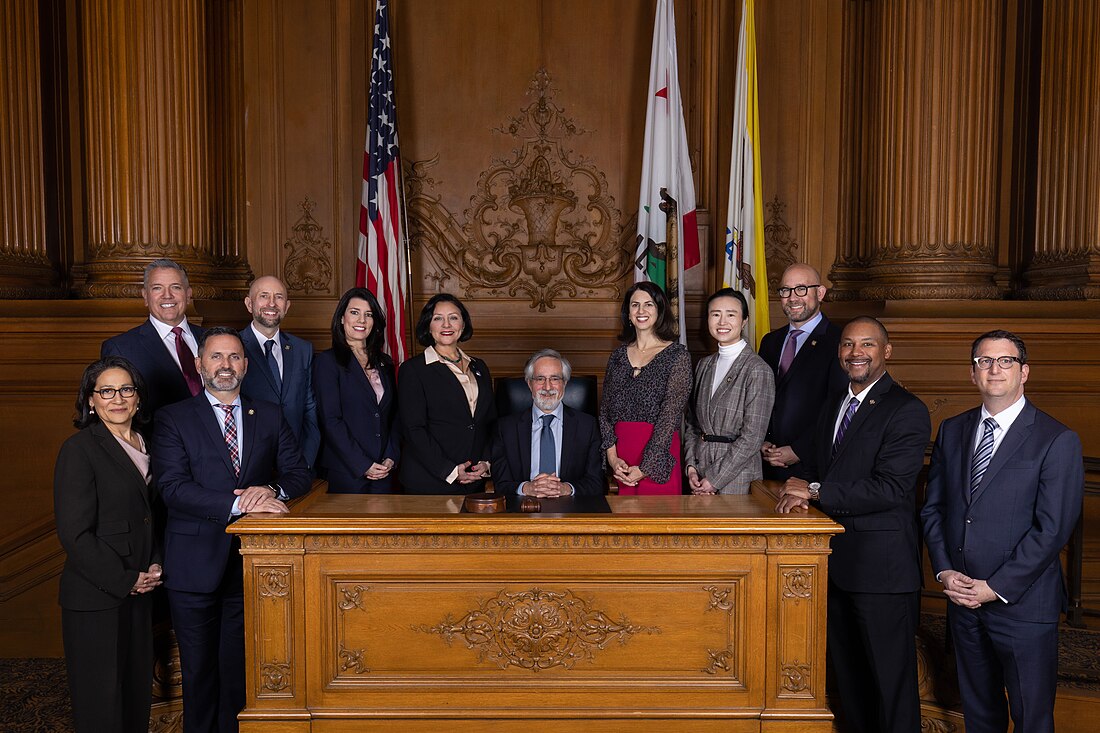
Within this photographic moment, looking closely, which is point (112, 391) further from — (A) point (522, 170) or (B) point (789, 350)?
(A) point (522, 170)

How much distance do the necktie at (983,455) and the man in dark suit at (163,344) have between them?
2999 mm

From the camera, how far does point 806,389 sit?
4.00 m

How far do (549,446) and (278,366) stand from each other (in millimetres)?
1222

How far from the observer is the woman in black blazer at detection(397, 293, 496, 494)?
3932 mm

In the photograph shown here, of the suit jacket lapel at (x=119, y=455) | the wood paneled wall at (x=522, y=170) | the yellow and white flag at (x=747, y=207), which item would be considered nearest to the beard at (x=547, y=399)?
the suit jacket lapel at (x=119, y=455)

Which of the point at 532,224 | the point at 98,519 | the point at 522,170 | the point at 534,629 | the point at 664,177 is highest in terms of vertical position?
the point at 522,170

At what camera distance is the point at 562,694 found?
2.96 metres

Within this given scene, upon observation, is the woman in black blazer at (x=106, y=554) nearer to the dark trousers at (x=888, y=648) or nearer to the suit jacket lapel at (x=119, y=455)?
the suit jacket lapel at (x=119, y=455)

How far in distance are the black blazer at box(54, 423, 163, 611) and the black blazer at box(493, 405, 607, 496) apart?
4.52 ft

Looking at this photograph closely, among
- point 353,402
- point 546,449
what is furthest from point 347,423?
point 546,449

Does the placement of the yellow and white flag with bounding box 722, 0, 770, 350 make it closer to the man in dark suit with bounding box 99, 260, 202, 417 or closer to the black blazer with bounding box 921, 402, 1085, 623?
the black blazer with bounding box 921, 402, 1085, 623

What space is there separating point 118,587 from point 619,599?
1.66 metres

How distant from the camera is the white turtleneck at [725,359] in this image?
3.88 meters

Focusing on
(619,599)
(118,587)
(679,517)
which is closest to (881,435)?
(679,517)
